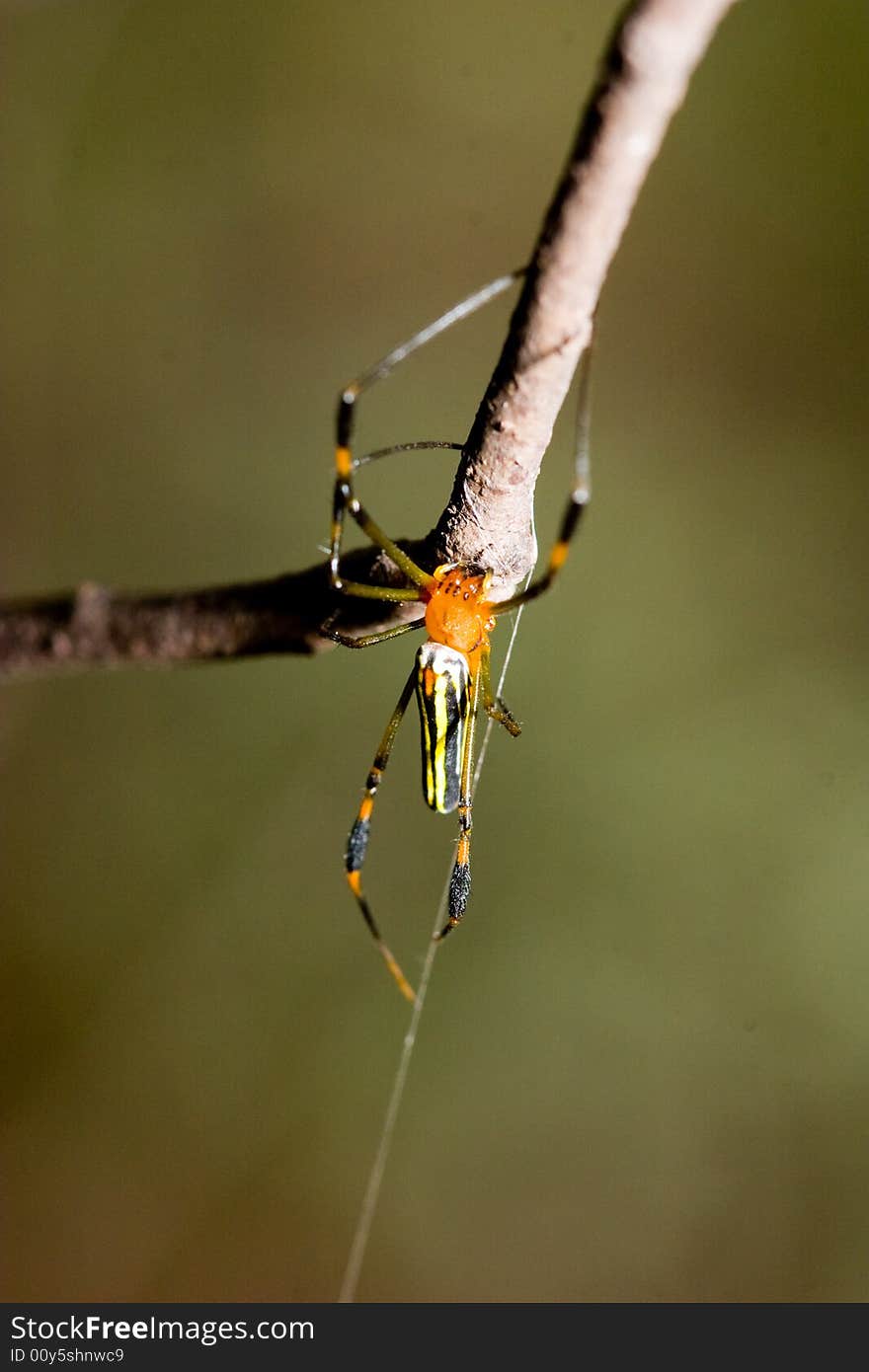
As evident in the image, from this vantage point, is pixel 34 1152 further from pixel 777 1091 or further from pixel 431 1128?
pixel 777 1091

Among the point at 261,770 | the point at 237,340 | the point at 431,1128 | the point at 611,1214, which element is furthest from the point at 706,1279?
the point at 237,340

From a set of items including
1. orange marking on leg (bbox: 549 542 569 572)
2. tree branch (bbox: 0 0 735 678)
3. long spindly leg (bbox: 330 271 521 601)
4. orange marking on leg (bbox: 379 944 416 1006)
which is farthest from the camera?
orange marking on leg (bbox: 379 944 416 1006)

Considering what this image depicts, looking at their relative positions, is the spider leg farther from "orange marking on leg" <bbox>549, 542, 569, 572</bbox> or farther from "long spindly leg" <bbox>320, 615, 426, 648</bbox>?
"orange marking on leg" <bbox>549, 542, 569, 572</bbox>

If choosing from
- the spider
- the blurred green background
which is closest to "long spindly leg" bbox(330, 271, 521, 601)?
the spider

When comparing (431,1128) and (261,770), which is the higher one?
(261,770)

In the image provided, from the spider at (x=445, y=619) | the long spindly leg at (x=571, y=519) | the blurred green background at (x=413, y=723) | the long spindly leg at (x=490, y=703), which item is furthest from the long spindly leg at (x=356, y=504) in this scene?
the blurred green background at (x=413, y=723)

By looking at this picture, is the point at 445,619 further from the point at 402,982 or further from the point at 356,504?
the point at 402,982

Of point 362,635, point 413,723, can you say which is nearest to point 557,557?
point 362,635

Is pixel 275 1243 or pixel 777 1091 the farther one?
pixel 275 1243
